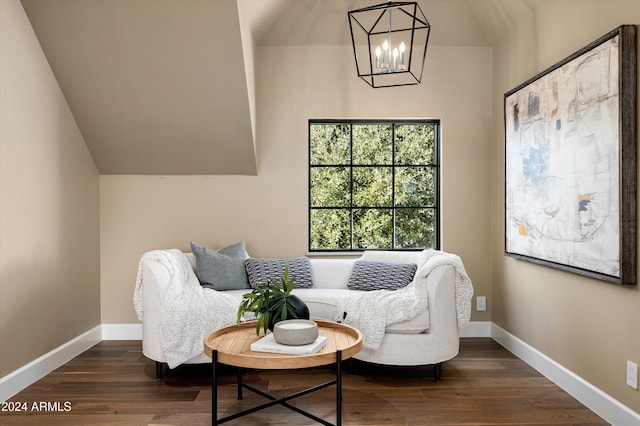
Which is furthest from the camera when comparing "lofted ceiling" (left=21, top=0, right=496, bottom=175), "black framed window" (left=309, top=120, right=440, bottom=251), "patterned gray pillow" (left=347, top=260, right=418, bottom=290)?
"black framed window" (left=309, top=120, right=440, bottom=251)

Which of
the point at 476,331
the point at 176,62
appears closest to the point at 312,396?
the point at 476,331

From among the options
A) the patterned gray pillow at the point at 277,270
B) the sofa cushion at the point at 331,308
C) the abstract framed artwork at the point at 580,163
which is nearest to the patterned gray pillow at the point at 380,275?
the sofa cushion at the point at 331,308

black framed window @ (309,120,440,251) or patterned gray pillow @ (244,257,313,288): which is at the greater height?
black framed window @ (309,120,440,251)

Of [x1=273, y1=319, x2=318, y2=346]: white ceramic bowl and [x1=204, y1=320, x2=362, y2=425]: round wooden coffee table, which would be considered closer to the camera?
[x1=204, y1=320, x2=362, y2=425]: round wooden coffee table

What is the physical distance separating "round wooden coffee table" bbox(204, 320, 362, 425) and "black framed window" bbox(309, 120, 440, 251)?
5.68 ft

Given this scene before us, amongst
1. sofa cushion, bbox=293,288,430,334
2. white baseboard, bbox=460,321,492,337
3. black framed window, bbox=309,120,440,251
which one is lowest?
white baseboard, bbox=460,321,492,337

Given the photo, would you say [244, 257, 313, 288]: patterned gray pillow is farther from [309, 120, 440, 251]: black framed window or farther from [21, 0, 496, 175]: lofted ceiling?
[21, 0, 496, 175]: lofted ceiling

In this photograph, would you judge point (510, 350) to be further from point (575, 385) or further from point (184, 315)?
point (184, 315)

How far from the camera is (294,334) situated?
2.41 metres

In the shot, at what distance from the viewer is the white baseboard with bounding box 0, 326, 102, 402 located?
2.95 metres

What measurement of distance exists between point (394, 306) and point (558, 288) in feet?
3.33

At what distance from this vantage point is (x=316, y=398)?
9.64ft

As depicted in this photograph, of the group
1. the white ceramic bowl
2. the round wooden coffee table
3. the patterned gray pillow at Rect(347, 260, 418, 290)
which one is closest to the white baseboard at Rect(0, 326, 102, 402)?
the round wooden coffee table

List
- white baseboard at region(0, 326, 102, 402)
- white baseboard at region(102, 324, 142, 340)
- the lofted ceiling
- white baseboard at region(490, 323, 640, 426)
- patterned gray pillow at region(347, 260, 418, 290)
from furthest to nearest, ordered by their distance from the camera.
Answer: white baseboard at region(102, 324, 142, 340) → patterned gray pillow at region(347, 260, 418, 290) → the lofted ceiling → white baseboard at region(0, 326, 102, 402) → white baseboard at region(490, 323, 640, 426)
